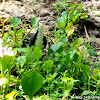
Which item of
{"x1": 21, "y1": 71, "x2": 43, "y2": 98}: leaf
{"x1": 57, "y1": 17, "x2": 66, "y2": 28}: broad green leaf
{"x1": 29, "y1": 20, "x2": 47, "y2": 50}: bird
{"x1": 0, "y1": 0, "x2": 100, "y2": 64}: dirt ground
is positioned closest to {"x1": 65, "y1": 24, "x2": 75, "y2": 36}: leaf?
{"x1": 57, "y1": 17, "x2": 66, "y2": 28}: broad green leaf

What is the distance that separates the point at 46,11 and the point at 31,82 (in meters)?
1.65

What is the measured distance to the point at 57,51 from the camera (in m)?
1.92

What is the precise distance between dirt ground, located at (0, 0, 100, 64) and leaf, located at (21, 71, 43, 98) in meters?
1.00

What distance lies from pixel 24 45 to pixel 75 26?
28.3 inches

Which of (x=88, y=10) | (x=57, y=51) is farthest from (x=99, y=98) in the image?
(x=88, y=10)

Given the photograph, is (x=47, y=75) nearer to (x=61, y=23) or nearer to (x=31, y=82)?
(x=31, y=82)

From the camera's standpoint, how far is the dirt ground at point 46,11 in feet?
8.25

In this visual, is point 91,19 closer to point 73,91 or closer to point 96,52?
point 96,52

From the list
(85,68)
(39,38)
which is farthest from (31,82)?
(39,38)

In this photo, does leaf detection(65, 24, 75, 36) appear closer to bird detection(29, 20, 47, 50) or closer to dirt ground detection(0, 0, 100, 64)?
dirt ground detection(0, 0, 100, 64)

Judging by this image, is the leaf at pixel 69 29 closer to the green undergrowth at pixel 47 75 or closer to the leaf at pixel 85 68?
the green undergrowth at pixel 47 75

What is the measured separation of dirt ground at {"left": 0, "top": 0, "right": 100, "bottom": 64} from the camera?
8.25 feet

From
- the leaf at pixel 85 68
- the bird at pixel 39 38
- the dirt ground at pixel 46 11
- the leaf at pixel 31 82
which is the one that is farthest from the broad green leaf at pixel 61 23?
the leaf at pixel 31 82

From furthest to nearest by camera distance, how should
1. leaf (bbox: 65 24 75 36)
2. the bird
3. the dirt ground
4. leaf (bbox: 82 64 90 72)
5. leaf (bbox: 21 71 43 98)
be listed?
the dirt ground → leaf (bbox: 65 24 75 36) → the bird → leaf (bbox: 82 64 90 72) → leaf (bbox: 21 71 43 98)
